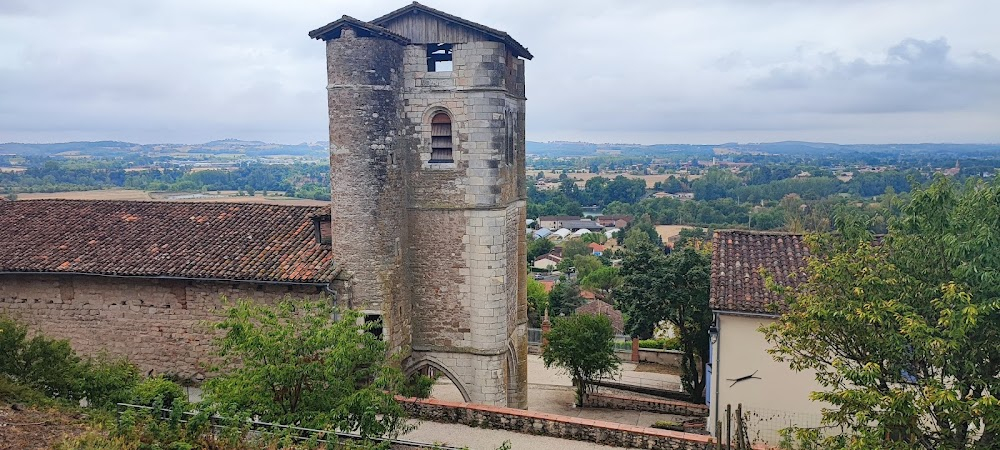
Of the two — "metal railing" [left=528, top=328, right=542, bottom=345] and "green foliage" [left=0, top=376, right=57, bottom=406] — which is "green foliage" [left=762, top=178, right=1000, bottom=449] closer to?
"green foliage" [left=0, top=376, right=57, bottom=406]

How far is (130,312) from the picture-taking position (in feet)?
62.5

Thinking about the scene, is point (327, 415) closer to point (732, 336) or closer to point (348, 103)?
point (348, 103)

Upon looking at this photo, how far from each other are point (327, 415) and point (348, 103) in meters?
7.70

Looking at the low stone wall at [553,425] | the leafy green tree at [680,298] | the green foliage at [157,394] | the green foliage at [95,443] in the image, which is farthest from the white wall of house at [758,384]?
the green foliage at [95,443]

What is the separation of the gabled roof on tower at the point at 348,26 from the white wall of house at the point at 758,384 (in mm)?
10513

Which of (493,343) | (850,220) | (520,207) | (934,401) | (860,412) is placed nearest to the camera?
(934,401)

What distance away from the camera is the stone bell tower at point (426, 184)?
1730 centimetres

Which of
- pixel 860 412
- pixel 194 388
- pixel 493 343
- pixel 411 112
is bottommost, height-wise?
pixel 194 388

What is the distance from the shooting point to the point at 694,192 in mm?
181375

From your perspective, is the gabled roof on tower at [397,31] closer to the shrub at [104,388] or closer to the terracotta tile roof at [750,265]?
the terracotta tile roof at [750,265]

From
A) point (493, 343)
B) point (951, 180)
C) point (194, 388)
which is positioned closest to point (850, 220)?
point (951, 180)

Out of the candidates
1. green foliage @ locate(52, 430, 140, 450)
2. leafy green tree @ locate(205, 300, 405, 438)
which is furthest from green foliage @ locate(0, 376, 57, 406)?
leafy green tree @ locate(205, 300, 405, 438)

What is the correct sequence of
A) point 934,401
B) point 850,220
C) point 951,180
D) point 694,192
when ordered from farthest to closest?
point 694,192 → point 850,220 → point 951,180 → point 934,401

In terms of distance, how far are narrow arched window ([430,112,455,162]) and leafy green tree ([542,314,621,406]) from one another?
1031 cm
